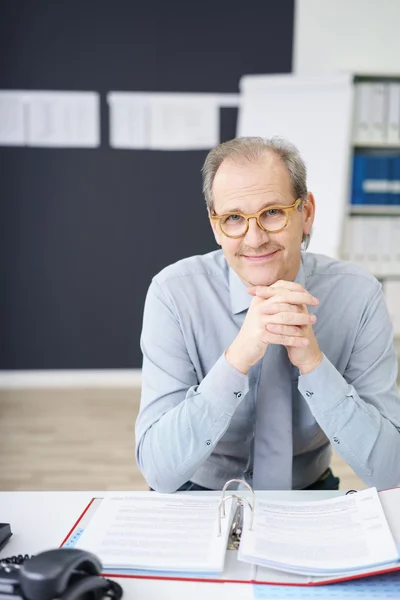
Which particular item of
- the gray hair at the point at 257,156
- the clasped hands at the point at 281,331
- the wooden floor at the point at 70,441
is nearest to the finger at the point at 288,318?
the clasped hands at the point at 281,331

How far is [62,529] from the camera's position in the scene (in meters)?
1.01

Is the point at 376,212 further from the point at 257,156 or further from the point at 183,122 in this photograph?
the point at 257,156

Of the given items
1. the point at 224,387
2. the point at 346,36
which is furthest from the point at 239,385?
the point at 346,36

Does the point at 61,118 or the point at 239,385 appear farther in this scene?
the point at 61,118

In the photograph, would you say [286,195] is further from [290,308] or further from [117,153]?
[117,153]

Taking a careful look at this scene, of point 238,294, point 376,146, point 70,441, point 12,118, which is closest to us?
point 238,294

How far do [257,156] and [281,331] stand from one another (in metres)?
0.39

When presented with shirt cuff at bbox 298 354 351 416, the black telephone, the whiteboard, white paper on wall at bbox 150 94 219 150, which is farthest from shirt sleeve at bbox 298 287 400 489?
white paper on wall at bbox 150 94 219 150

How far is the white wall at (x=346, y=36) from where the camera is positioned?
13.8 feet

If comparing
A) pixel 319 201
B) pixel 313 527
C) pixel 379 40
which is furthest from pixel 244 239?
pixel 379 40

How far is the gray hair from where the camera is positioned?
1.34 metres

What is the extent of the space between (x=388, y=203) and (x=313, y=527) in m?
3.43

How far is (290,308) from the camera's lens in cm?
122

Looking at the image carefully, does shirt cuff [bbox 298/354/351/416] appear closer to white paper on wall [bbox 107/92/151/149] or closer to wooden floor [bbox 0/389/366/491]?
wooden floor [bbox 0/389/366/491]
